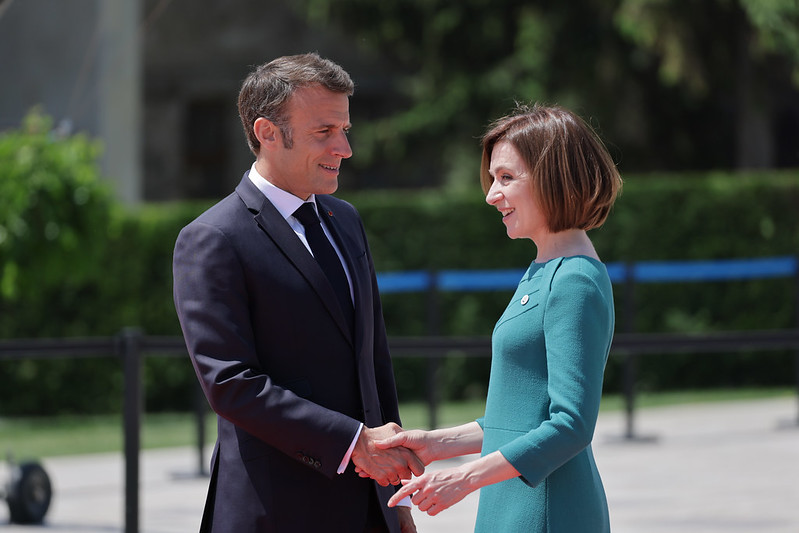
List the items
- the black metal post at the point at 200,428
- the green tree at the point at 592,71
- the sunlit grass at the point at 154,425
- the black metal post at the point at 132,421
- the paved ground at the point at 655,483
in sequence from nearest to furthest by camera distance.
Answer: the black metal post at the point at 132,421
the paved ground at the point at 655,483
the black metal post at the point at 200,428
the sunlit grass at the point at 154,425
the green tree at the point at 592,71

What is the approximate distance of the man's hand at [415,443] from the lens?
2.80 meters

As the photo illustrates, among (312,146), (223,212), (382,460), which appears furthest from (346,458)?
(312,146)

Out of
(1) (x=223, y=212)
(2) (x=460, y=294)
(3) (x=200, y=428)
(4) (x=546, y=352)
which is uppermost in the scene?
(1) (x=223, y=212)

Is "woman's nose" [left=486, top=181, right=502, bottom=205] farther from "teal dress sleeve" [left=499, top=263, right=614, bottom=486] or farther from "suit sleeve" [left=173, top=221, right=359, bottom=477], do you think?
"suit sleeve" [left=173, top=221, right=359, bottom=477]

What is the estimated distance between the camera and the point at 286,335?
2781mm

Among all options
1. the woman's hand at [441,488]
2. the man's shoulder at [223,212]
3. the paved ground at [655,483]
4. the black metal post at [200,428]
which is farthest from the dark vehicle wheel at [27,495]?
the woman's hand at [441,488]

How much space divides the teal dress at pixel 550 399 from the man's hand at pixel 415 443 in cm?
16

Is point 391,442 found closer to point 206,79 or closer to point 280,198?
point 280,198

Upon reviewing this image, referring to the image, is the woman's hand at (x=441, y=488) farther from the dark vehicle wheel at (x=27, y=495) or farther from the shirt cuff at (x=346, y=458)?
the dark vehicle wheel at (x=27, y=495)

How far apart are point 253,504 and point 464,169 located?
13.6 meters

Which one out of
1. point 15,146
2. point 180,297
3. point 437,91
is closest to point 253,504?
point 180,297

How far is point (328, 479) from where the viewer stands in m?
2.83

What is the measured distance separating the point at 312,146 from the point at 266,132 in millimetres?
118

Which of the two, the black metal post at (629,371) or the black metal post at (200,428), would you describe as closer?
the black metal post at (200,428)
